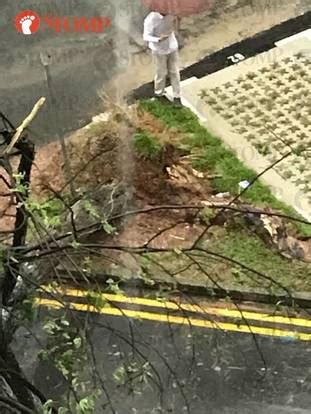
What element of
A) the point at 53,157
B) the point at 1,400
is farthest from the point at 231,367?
the point at 1,400

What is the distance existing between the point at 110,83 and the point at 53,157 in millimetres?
1161

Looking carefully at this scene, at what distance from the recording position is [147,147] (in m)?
9.68

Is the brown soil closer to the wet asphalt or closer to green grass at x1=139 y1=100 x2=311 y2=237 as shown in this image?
green grass at x1=139 y1=100 x2=311 y2=237

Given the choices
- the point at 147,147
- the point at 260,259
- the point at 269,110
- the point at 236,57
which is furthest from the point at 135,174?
the point at 236,57

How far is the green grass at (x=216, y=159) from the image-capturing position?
9.53m

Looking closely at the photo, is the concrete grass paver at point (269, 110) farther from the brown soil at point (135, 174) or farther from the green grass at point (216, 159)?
the brown soil at point (135, 174)

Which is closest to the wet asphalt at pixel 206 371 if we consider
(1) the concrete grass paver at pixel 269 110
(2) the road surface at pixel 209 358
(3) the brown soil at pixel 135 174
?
(2) the road surface at pixel 209 358

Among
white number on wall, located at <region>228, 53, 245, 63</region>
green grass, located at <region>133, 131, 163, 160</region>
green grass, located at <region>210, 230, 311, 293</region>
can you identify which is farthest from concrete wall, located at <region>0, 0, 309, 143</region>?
green grass, located at <region>210, 230, 311, 293</region>

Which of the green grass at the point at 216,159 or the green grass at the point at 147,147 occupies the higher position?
the green grass at the point at 147,147

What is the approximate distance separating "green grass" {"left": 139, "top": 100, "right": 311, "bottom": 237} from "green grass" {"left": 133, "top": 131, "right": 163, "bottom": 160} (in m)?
0.30

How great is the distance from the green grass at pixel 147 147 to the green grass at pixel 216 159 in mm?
297

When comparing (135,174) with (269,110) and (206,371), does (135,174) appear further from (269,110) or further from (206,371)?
(206,371)

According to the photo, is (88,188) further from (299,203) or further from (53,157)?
(299,203)

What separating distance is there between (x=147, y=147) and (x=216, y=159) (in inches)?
20.9
